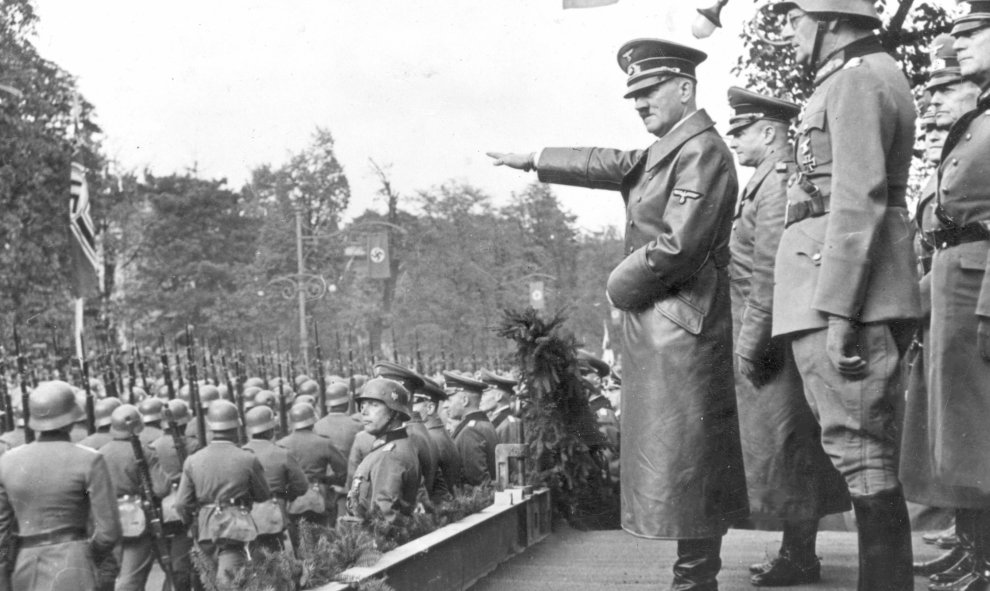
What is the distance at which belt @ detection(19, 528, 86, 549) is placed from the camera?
6.44m

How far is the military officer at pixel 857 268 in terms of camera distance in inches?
143

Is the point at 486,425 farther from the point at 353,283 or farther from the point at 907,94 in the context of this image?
the point at 353,283

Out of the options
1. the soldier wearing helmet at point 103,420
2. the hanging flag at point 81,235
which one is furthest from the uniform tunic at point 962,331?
the hanging flag at point 81,235

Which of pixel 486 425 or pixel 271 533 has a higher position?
pixel 486 425

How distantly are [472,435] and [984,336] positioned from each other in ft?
21.5

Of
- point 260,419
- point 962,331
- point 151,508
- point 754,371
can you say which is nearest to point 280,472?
point 260,419

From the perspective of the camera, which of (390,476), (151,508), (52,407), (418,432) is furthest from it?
(151,508)

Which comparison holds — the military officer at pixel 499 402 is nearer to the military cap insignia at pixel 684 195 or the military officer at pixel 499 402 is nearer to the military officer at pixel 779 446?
the military officer at pixel 779 446

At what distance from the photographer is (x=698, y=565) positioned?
4.25m

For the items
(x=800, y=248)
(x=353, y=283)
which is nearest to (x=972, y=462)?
(x=800, y=248)

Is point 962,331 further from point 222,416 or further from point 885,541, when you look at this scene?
point 222,416

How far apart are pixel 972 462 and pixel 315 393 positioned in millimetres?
12806

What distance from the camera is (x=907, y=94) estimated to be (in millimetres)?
3852

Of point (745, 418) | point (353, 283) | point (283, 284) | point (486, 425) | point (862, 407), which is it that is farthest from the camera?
point (353, 283)
